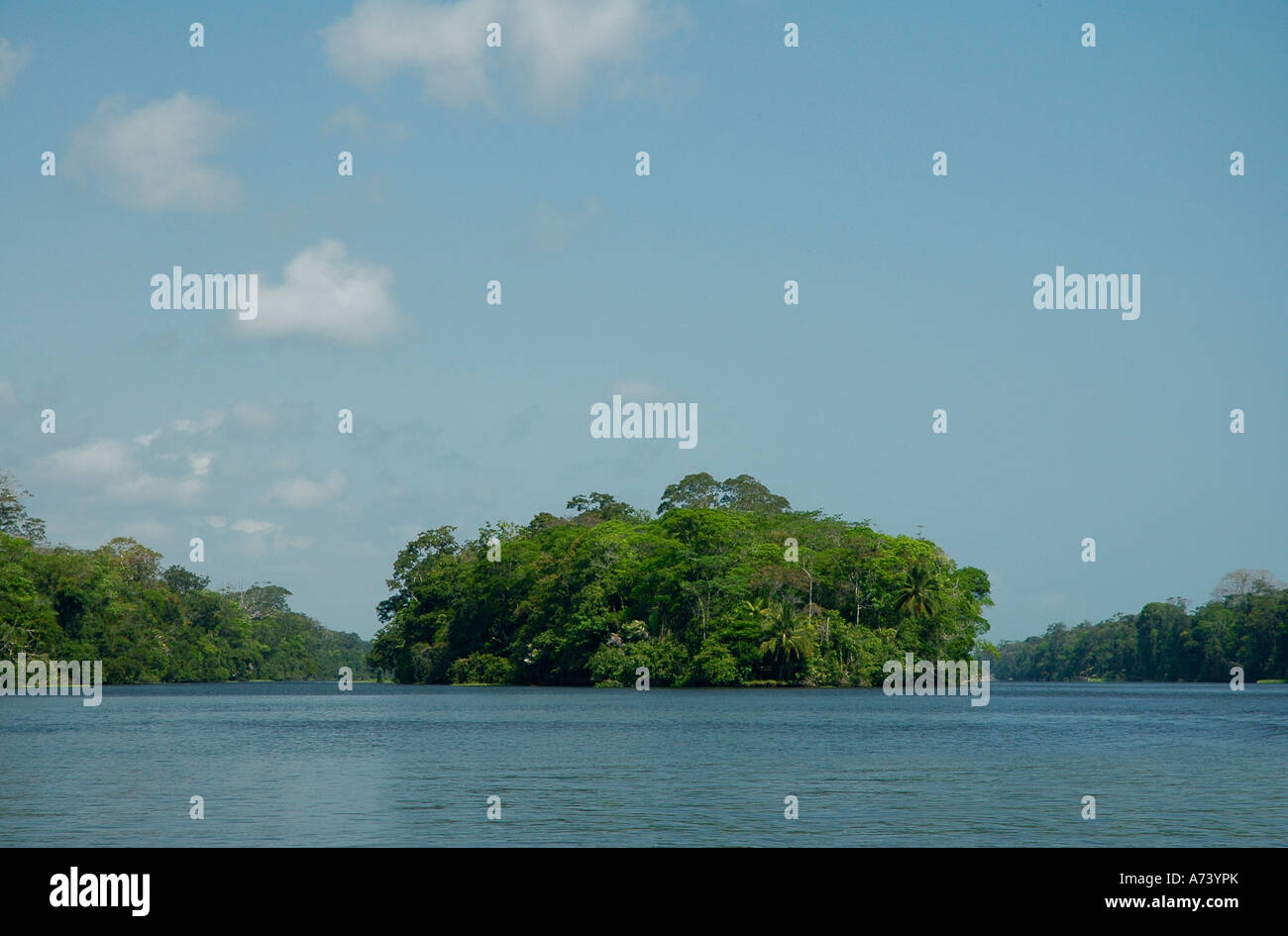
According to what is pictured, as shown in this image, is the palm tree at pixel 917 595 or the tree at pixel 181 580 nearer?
the palm tree at pixel 917 595

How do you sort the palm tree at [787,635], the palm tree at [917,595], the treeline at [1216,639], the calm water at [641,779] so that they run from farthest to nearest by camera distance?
the treeline at [1216,639]
the palm tree at [917,595]
the palm tree at [787,635]
the calm water at [641,779]

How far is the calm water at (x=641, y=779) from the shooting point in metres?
22.7

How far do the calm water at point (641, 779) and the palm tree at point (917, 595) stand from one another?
36.2 meters

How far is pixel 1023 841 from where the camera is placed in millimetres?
21797

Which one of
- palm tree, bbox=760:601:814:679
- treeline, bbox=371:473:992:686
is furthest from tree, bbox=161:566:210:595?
palm tree, bbox=760:601:814:679

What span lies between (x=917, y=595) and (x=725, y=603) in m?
14.0

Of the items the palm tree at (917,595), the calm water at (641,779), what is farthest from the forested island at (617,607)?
the calm water at (641,779)

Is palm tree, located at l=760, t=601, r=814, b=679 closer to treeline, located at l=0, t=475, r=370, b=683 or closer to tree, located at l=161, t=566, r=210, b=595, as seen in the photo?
treeline, located at l=0, t=475, r=370, b=683

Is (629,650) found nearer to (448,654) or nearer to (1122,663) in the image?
(448,654)

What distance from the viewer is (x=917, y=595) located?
98375 millimetres

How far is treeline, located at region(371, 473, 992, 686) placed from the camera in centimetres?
9656

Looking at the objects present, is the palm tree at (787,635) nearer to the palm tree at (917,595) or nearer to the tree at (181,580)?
the palm tree at (917,595)
